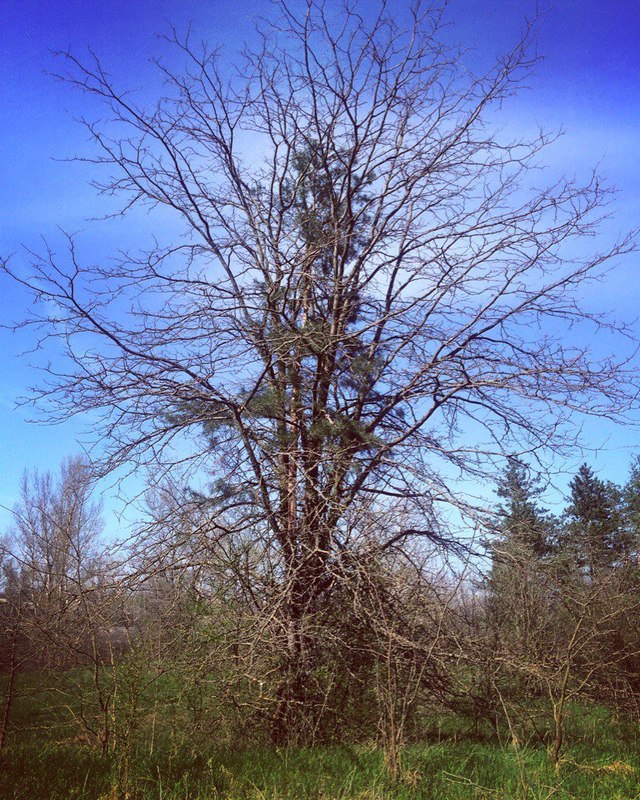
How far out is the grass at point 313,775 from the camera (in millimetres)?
4469

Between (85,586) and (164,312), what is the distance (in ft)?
11.6

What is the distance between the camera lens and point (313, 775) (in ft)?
16.3

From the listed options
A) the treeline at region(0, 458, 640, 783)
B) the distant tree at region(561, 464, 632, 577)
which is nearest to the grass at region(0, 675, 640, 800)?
the treeline at region(0, 458, 640, 783)

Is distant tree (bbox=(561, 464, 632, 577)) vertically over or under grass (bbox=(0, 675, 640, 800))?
→ over

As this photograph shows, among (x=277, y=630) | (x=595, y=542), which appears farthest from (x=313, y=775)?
(x=595, y=542)

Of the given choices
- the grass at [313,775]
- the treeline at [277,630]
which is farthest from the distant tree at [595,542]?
the grass at [313,775]

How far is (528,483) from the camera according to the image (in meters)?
7.89

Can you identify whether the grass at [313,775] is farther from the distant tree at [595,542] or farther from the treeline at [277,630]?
the distant tree at [595,542]

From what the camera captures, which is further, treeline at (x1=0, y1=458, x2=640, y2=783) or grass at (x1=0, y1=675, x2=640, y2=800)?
treeline at (x1=0, y1=458, x2=640, y2=783)

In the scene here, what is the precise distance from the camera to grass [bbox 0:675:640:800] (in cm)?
447

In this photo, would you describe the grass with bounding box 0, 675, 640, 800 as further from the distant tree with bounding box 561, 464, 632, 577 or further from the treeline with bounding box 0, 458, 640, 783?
the distant tree with bounding box 561, 464, 632, 577

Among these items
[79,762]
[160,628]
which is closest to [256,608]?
[160,628]

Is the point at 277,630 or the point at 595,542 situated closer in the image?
the point at 277,630

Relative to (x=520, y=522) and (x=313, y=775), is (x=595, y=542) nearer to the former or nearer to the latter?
(x=520, y=522)
